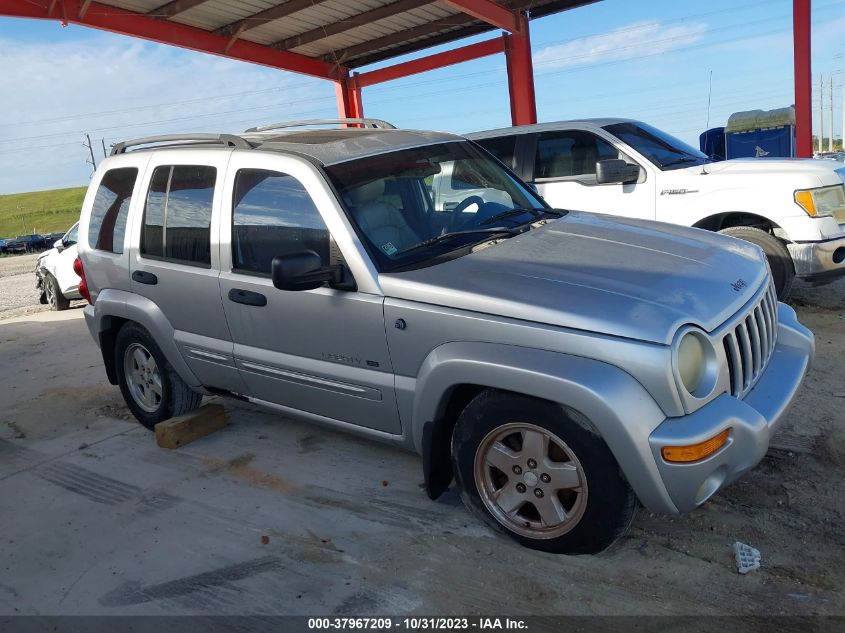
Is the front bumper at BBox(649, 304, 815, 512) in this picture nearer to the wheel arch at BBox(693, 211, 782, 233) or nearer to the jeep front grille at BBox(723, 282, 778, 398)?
the jeep front grille at BBox(723, 282, 778, 398)

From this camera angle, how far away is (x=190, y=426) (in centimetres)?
486

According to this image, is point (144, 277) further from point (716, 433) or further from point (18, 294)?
point (18, 294)

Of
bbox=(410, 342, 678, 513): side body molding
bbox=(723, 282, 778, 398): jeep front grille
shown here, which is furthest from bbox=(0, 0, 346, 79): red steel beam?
bbox=(723, 282, 778, 398): jeep front grille

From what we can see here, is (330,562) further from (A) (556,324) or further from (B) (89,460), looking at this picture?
(B) (89,460)

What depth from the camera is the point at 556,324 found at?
9.16ft

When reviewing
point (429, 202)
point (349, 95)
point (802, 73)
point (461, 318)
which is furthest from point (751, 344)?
point (349, 95)

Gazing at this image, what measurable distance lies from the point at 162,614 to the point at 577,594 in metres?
1.71

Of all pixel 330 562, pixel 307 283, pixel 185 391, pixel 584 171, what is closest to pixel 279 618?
pixel 330 562

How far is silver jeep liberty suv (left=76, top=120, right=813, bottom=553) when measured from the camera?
2713mm

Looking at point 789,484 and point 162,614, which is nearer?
point 162,614

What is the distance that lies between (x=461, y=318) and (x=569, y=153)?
4.91 m

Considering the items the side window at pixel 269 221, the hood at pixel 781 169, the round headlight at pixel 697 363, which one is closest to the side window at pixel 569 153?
the hood at pixel 781 169

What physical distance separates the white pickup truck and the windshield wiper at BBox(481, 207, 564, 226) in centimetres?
243

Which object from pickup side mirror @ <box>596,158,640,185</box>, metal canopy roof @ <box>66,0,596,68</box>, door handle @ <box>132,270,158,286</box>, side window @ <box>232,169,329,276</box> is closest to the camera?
side window @ <box>232,169,329,276</box>
